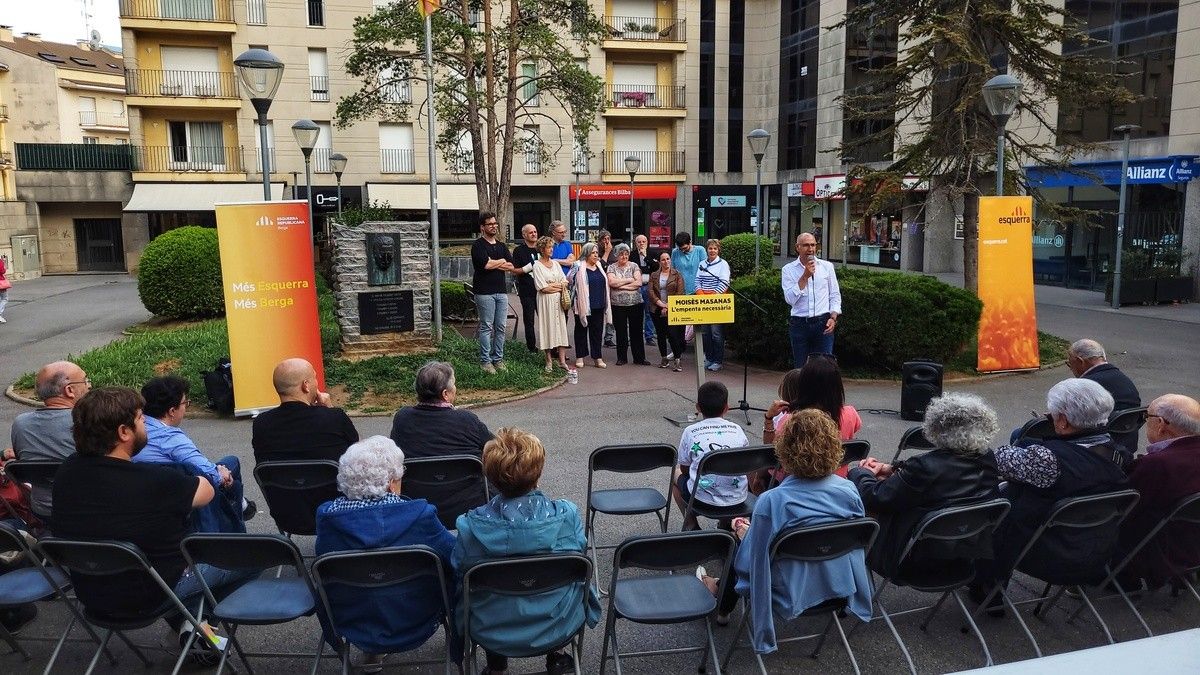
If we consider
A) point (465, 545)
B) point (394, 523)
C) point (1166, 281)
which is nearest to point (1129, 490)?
point (465, 545)

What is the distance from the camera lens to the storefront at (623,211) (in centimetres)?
3847

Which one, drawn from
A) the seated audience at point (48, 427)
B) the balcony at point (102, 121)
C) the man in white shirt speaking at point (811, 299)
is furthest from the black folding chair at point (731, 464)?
the balcony at point (102, 121)

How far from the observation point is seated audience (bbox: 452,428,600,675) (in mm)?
3541

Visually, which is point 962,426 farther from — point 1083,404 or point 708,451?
point 708,451

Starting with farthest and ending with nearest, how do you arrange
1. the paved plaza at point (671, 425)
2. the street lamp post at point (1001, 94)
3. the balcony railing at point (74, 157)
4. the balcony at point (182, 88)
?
the balcony railing at point (74, 157)
the balcony at point (182, 88)
the street lamp post at point (1001, 94)
the paved plaza at point (671, 425)

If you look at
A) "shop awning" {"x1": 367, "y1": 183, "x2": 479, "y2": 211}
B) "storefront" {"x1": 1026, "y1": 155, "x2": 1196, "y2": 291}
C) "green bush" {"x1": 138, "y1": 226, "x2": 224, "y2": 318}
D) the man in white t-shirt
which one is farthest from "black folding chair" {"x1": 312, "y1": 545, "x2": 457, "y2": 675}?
"shop awning" {"x1": 367, "y1": 183, "x2": 479, "y2": 211}

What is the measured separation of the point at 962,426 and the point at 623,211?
36467 mm

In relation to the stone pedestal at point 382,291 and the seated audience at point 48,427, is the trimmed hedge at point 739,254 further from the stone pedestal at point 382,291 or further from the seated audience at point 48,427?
the seated audience at point 48,427

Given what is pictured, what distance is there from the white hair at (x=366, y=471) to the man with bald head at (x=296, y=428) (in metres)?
1.36

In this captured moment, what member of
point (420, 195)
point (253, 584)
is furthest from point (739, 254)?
point (253, 584)

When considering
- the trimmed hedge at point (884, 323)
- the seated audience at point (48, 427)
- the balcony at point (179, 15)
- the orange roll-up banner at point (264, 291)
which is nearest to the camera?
the seated audience at point (48, 427)

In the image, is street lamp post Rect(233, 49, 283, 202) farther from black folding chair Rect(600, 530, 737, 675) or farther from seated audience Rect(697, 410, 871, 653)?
seated audience Rect(697, 410, 871, 653)

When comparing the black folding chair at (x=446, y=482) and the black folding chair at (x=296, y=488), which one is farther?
the black folding chair at (x=446, y=482)

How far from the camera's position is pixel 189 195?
3409 cm
